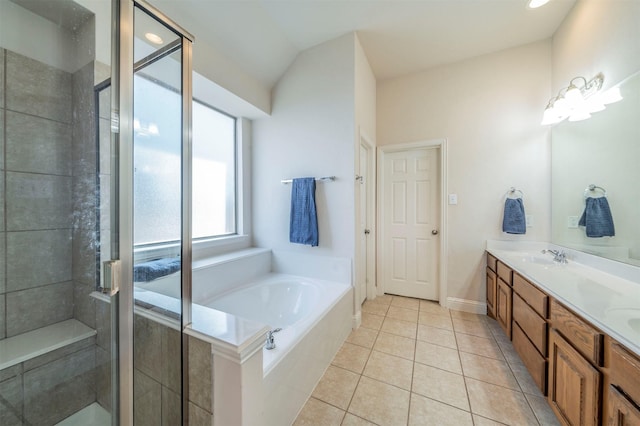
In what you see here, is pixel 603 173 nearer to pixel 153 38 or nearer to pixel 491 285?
pixel 491 285

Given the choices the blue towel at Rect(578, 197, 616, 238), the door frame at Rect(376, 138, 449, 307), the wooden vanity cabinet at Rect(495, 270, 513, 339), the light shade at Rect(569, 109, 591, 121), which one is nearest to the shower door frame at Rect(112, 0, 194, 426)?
the wooden vanity cabinet at Rect(495, 270, 513, 339)

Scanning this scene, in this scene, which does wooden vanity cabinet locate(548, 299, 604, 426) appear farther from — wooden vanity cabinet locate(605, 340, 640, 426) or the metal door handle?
the metal door handle

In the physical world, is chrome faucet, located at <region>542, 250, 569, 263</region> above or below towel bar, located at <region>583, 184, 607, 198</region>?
below

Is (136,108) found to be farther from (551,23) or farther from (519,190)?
(551,23)

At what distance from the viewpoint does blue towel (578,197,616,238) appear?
1.60 meters

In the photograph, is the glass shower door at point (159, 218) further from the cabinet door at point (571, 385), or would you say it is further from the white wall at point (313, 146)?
the cabinet door at point (571, 385)

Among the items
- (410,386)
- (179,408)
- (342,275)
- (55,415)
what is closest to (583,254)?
(410,386)

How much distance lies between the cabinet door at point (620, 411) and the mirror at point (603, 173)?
3.44 ft

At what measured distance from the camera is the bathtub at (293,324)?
1158 millimetres

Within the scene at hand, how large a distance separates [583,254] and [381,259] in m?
1.80

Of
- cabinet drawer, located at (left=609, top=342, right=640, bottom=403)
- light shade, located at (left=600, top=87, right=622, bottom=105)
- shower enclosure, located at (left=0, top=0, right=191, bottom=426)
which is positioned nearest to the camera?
cabinet drawer, located at (left=609, top=342, right=640, bottom=403)

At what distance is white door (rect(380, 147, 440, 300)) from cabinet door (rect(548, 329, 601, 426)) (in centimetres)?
159

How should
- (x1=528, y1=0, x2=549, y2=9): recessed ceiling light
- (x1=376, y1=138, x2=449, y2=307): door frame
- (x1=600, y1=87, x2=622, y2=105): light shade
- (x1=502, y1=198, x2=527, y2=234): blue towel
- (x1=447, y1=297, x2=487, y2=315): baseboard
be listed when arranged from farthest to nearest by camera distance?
(x1=376, y1=138, x2=449, y2=307): door frame
(x1=447, y1=297, x2=487, y2=315): baseboard
(x1=502, y1=198, x2=527, y2=234): blue towel
(x1=528, y1=0, x2=549, y2=9): recessed ceiling light
(x1=600, y1=87, x2=622, y2=105): light shade

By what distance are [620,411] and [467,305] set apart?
192 cm
